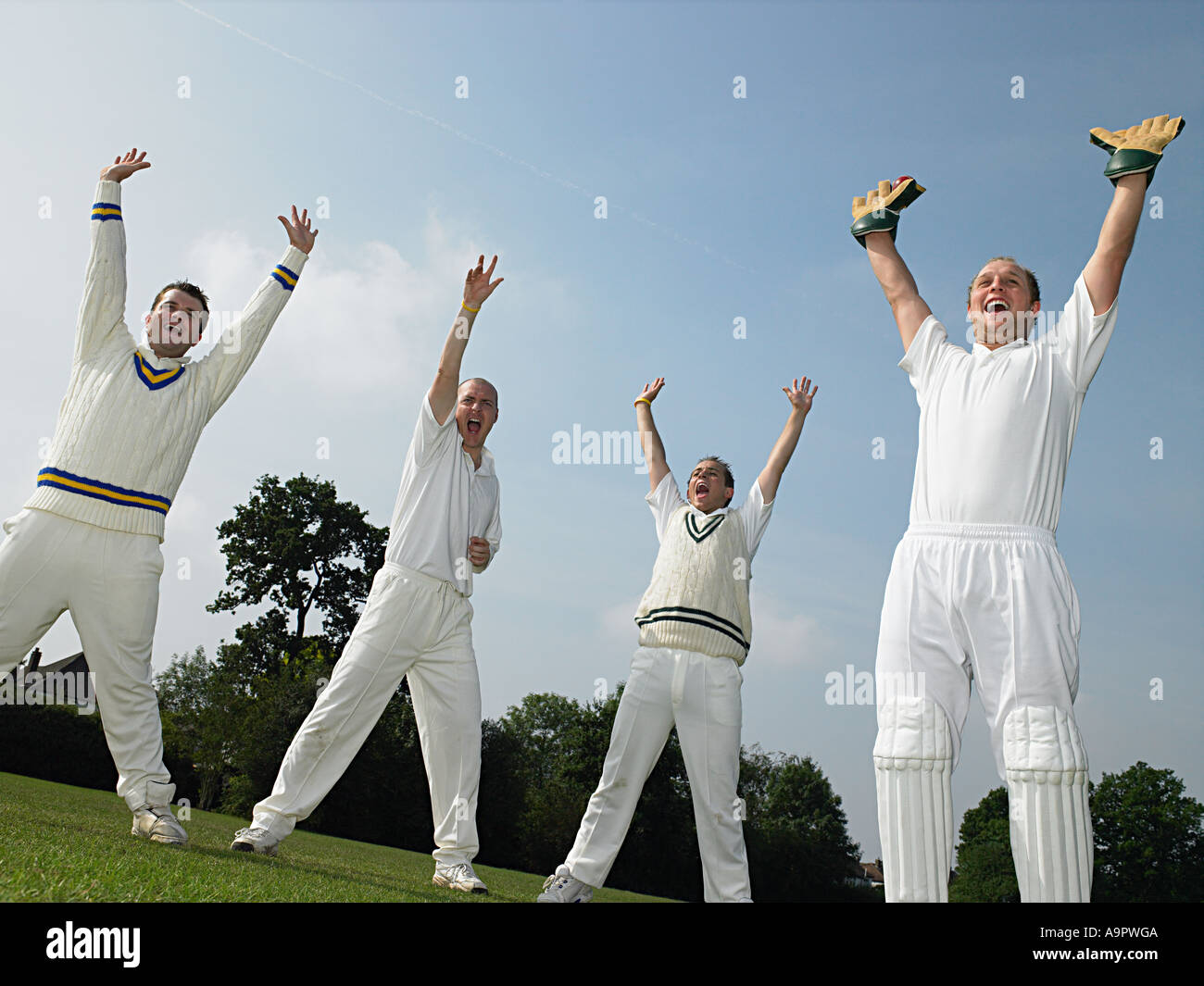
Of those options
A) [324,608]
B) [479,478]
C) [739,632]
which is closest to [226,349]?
[479,478]

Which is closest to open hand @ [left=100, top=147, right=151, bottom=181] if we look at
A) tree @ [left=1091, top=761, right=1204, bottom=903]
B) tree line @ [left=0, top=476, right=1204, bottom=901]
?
tree line @ [left=0, top=476, right=1204, bottom=901]

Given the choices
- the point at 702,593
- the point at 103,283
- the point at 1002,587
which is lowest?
the point at 1002,587

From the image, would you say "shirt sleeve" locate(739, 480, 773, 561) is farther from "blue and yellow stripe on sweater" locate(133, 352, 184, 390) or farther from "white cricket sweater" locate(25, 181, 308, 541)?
"blue and yellow stripe on sweater" locate(133, 352, 184, 390)

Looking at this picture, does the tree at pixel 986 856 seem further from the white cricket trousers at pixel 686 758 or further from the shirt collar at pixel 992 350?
Answer: the shirt collar at pixel 992 350

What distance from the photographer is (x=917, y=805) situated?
337cm

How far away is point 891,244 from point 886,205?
0.62 feet

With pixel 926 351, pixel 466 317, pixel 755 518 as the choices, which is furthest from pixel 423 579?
pixel 926 351

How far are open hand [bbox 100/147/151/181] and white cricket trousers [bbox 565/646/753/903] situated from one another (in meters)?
4.80

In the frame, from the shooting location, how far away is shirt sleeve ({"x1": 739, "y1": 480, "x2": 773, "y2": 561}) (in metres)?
6.55

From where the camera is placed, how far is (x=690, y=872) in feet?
108

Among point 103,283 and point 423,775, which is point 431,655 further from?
point 423,775

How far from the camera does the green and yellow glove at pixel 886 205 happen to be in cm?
411

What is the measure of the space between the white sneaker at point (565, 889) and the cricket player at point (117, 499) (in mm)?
2254
